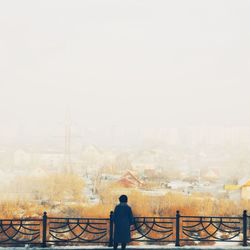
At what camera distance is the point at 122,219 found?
687 centimetres

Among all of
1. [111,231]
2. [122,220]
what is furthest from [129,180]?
[122,220]

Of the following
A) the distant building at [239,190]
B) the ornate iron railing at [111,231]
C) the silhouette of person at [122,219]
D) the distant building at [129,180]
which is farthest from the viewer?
the distant building at [129,180]

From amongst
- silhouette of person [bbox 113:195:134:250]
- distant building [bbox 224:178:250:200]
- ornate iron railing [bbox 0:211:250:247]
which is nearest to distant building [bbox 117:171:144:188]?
distant building [bbox 224:178:250:200]

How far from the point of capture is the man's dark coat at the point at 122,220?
6.87 meters

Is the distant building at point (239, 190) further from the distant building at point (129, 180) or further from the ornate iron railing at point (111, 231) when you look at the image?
the ornate iron railing at point (111, 231)

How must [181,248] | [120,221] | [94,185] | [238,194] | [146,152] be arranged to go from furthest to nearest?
[146,152], [94,185], [238,194], [181,248], [120,221]

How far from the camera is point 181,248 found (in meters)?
7.51

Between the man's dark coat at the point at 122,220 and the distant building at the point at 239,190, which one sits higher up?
the man's dark coat at the point at 122,220

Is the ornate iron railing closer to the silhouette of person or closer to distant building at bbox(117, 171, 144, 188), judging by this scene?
the silhouette of person

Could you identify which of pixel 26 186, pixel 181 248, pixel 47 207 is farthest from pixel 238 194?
pixel 181 248

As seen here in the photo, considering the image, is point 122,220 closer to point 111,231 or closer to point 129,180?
point 111,231

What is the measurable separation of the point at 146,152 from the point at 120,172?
372 cm

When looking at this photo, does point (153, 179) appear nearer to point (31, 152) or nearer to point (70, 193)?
point (70, 193)

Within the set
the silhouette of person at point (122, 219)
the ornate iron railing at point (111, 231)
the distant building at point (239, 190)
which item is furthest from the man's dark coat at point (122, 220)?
the distant building at point (239, 190)
